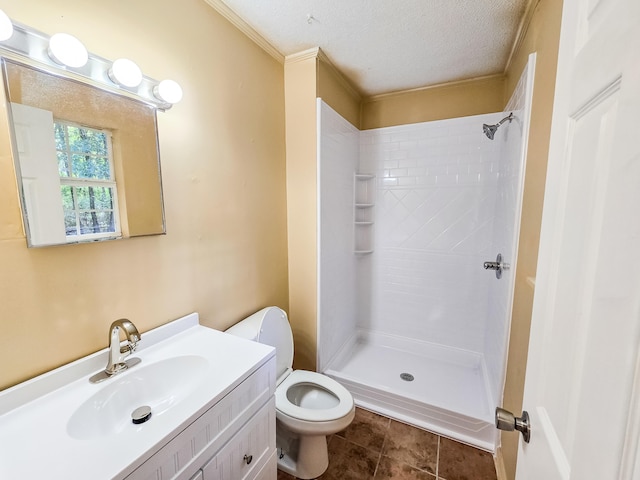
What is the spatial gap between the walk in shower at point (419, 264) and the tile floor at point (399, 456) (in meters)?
0.09

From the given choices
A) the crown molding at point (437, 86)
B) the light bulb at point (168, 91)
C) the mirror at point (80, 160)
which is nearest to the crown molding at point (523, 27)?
the crown molding at point (437, 86)

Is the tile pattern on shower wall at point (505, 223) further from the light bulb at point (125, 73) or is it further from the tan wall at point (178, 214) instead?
the light bulb at point (125, 73)

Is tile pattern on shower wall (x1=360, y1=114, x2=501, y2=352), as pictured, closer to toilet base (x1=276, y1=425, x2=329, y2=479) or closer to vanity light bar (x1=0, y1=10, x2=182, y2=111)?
toilet base (x1=276, y1=425, x2=329, y2=479)

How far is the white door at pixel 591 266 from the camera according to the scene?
0.31m

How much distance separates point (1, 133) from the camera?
2.49 feet

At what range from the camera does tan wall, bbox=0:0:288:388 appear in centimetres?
82

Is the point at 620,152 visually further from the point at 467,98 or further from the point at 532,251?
the point at 467,98

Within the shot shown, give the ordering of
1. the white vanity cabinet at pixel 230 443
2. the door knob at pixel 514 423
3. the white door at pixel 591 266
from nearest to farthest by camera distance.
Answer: the white door at pixel 591 266, the door knob at pixel 514 423, the white vanity cabinet at pixel 230 443

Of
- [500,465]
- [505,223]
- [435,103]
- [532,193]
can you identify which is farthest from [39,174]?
[435,103]

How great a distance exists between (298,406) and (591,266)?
152 centimetres

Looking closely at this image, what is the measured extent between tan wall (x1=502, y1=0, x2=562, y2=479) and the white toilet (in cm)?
79

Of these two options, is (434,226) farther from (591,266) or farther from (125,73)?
(125,73)

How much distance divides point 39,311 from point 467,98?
9.09 ft

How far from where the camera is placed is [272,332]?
5.15 feet
